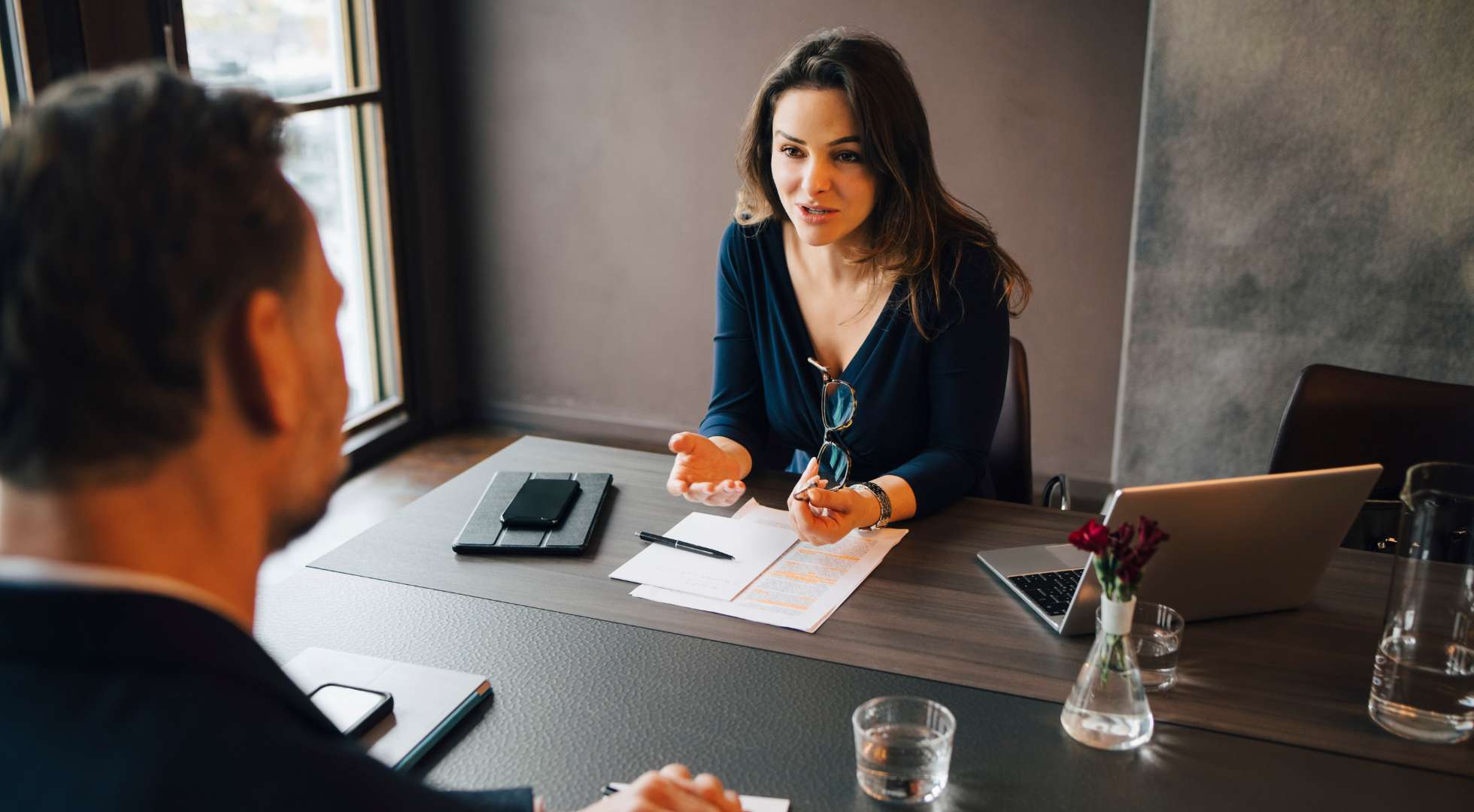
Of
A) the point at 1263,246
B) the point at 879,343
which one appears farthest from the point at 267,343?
the point at 1263,246

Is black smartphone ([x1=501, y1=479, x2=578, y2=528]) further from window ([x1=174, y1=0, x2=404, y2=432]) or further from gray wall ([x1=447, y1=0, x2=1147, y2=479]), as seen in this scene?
gray wall ([x1=447, y1=0, x2=1147, y2=479])

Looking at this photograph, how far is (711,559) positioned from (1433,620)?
0.85 m

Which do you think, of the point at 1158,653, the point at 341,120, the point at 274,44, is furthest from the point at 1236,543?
the point at 341,120

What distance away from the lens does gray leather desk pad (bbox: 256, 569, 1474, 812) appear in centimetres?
110

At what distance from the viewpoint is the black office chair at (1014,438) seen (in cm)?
222

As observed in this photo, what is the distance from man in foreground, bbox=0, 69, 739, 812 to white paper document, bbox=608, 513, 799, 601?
0.75 metres

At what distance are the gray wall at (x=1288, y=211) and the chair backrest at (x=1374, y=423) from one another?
0.97 metres

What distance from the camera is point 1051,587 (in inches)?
58.8

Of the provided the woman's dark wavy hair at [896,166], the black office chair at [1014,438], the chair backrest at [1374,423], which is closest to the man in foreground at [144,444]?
the woman's dark wavy hair at [896,166]

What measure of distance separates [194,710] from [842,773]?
0.64 meters

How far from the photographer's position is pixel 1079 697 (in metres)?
1.19

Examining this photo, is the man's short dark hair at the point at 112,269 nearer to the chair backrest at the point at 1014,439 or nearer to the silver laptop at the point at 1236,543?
the silver laptop at the point at 1236,543

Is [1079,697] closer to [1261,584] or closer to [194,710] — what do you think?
[1261,584]

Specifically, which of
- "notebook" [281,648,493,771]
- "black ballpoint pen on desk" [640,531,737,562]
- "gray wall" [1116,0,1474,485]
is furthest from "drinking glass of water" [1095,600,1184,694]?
"gray wall" [1116,0,1474,485]
